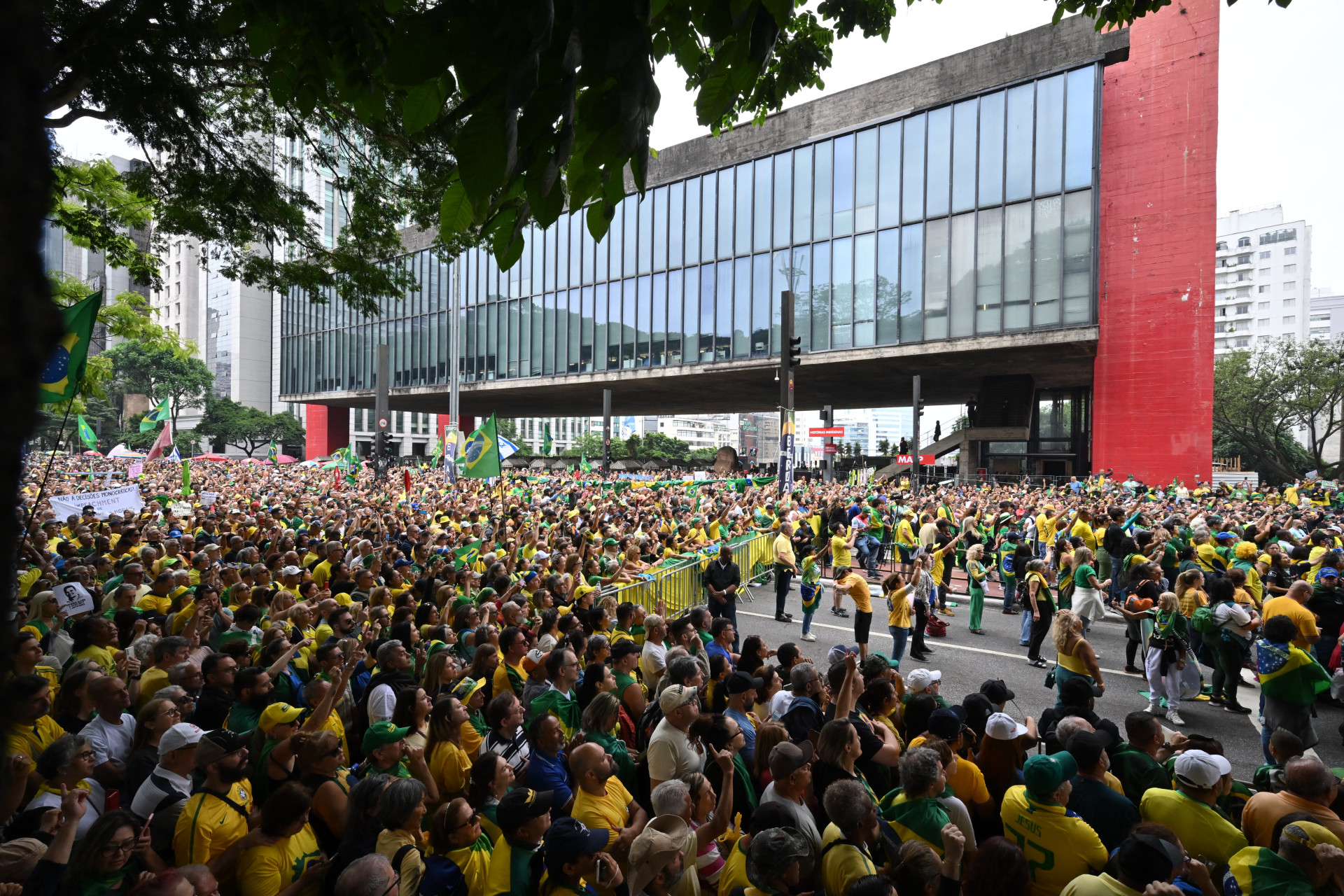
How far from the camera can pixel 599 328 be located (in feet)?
131

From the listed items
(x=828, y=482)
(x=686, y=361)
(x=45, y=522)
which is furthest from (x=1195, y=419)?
(x=45, y=522)

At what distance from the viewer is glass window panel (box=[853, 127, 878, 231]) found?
98.0 feet

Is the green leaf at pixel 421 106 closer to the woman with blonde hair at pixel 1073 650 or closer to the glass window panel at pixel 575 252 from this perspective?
the woman with blonde hair at pixel 1073 650

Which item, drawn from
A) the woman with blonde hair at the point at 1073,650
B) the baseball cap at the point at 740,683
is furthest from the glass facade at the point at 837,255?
the baseball cap at the point at 740,683

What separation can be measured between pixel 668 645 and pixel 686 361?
29.4 meters

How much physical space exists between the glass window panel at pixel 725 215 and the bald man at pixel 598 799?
109 ft

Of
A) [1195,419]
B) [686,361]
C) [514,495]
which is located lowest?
[514,495]

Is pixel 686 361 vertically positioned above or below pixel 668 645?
above

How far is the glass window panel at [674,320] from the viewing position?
120 feet

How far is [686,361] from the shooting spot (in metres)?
35.9

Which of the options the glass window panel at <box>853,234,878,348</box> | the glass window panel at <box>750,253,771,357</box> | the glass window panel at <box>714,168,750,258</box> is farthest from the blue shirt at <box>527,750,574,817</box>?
the glass window panel at <box>714,168,750,258</box>

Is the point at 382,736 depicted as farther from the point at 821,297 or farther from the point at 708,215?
the point at 708,215

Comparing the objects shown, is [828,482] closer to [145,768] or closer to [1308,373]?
[145,768]

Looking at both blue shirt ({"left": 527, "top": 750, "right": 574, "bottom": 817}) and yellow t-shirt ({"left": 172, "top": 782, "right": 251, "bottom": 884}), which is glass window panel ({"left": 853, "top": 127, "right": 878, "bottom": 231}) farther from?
yellow t-shirt ({"left": 172, "top": 782, "right": 251, "bottom": 884})
